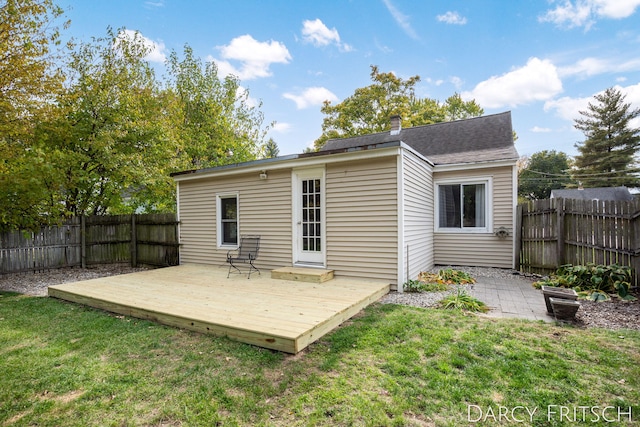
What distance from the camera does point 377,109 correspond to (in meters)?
21.6

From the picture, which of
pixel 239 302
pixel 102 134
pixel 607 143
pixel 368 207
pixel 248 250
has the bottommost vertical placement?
pixel 239 302

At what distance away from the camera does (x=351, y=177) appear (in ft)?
18.8

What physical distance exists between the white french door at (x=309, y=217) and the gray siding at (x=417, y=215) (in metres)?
1.59

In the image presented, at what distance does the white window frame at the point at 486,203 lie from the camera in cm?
749

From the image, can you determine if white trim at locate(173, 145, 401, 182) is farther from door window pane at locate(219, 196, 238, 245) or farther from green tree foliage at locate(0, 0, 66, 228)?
green tree foliage at locate(0, 0, 66, 228)

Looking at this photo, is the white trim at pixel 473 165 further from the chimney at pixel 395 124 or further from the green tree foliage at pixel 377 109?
the green tree foliage at pixel 377 109

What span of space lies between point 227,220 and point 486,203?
21.0 feet

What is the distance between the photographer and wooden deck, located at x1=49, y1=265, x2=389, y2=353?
126 inches

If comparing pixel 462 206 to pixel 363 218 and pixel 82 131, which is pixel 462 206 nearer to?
pixel 363 218

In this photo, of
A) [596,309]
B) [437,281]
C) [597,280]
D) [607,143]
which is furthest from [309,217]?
[607,143]

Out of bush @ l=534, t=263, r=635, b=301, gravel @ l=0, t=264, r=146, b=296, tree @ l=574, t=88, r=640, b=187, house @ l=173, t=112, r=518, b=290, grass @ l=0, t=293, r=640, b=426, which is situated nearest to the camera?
grass @ l=0, t=293, r=640, b=426

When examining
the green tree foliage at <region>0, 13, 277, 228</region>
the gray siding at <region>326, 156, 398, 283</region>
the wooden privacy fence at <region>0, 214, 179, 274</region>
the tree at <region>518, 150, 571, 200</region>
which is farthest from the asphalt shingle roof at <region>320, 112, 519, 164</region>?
the tree at <region>518, 150, 571, 200</region>

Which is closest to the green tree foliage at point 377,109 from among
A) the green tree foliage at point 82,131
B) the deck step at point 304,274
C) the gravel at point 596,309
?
the green tree foliage at point 82,131

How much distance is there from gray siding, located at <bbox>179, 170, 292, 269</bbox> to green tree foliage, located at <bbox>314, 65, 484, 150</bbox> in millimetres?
15785
